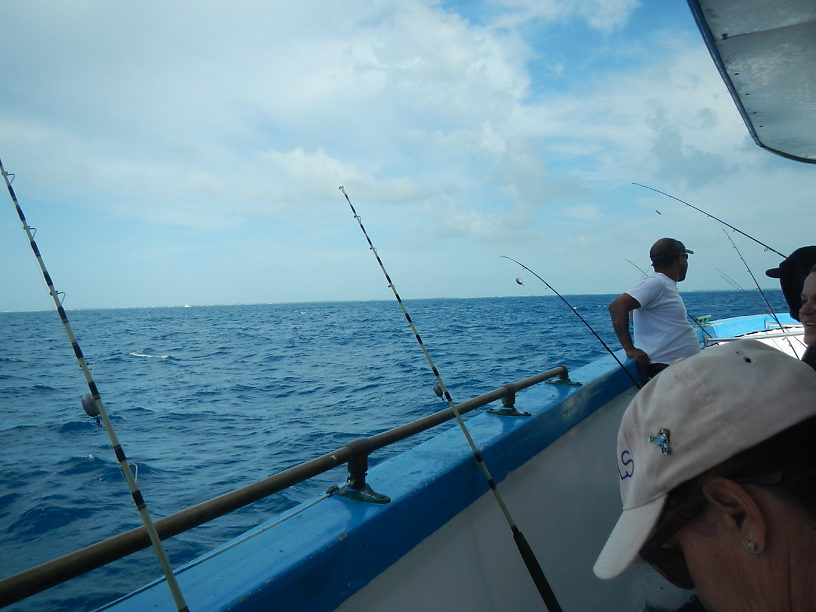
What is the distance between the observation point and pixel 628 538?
812 millimetres

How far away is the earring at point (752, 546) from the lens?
26.1 inches

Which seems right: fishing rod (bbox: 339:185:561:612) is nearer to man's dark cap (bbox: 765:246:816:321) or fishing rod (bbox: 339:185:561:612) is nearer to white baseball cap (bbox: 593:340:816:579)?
white baseball cap (bbox: 593:340:816:579)

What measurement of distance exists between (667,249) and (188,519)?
3.33m

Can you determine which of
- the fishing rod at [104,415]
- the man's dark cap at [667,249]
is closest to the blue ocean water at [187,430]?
the fishing rod at [104,415]

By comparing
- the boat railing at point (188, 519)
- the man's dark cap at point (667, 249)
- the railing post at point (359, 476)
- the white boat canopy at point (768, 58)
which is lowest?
the railing post at point (359, 476)

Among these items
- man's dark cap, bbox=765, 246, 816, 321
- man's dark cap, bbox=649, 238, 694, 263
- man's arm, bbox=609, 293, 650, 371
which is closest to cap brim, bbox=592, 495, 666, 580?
man's dark cap, bbox=765, 246, 816, 321

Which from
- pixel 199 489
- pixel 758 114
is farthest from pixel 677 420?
pixel 199 489

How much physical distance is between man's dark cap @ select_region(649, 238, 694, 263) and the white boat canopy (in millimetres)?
1031

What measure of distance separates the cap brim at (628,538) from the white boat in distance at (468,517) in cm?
63

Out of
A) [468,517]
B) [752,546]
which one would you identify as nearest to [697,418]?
[752,546]

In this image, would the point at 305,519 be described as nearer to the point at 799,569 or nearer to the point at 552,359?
the point at 799,569

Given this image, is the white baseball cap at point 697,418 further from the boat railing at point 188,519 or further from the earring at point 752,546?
the boat railing at point 188,519

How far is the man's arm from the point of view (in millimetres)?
3076

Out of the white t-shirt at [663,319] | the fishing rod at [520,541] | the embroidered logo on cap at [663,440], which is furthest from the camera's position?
the white t-shirt at [663,319]
